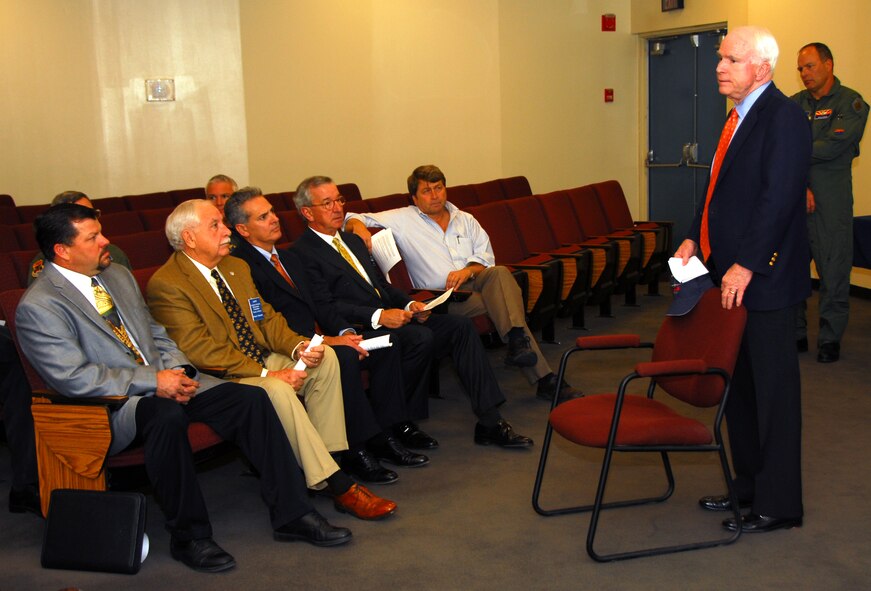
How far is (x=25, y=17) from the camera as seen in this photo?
781 centimetres

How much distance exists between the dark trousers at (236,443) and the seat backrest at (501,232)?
284 centimetres

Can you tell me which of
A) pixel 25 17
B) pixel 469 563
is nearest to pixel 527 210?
pixel 469 563

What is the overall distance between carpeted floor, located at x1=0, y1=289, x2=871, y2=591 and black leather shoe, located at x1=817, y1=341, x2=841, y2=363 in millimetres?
1014

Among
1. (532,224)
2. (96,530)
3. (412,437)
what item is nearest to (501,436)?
(412,437)

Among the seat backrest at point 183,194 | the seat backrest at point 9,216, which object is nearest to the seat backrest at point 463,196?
the seat backrest at point 183,194

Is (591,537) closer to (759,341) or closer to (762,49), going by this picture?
(759,341)

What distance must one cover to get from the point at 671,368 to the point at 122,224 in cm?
385

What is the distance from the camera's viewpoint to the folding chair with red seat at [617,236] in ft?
21.9

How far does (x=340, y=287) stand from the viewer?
4.43 meters

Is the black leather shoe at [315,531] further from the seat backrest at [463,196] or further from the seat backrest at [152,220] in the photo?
the seat backrest at [463,196]

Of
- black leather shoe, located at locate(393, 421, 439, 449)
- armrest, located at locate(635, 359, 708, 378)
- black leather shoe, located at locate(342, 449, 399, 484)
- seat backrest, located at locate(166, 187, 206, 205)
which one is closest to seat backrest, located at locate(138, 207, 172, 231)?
seat backrest, located at locate(166, 187, 206, 205)

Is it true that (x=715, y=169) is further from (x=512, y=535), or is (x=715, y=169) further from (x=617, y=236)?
(x=617, y=236)

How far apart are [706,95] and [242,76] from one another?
4.49 meters

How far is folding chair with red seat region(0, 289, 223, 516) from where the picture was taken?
3.07m
